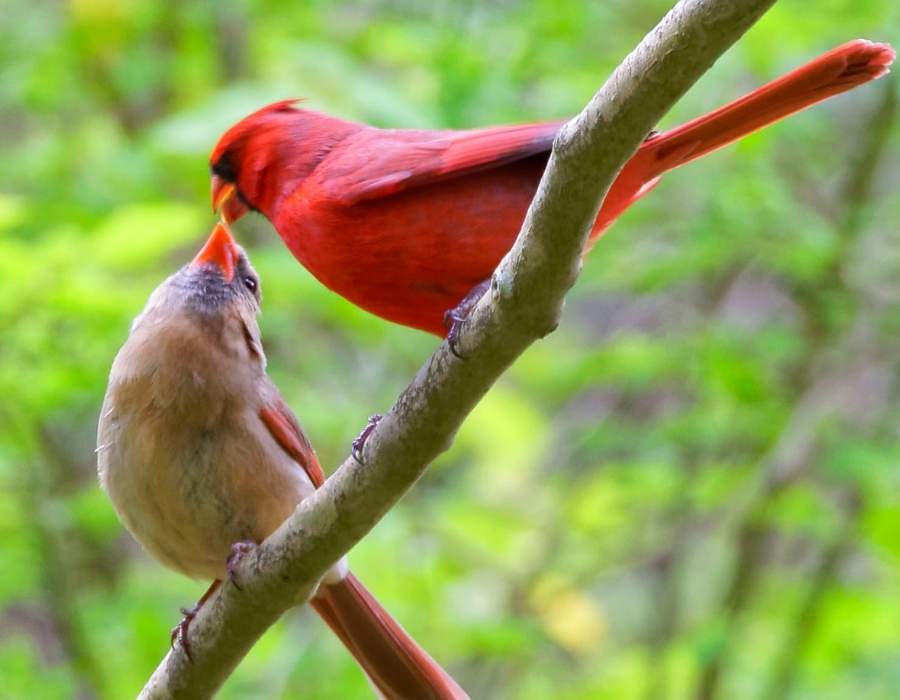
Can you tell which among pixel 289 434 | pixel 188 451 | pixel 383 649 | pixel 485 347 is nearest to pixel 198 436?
pixel 188 451

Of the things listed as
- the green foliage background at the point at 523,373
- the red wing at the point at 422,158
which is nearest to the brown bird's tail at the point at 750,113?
the red wing at the point at 422,158

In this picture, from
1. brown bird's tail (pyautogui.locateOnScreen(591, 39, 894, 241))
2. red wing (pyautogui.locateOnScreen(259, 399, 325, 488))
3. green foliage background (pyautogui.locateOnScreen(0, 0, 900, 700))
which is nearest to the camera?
brown bird's tail (pyautogui.locateOnScreen(591, 39, 894, 241))

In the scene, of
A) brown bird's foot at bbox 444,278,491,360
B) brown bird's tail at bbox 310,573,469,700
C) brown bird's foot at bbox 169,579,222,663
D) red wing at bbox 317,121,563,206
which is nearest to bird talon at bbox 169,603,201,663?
brown bird's foot at bbox 169,579,222,663

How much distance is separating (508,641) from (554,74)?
5.97 ft

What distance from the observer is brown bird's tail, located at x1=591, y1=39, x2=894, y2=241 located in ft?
7.79

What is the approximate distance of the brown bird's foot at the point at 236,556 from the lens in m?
2.81

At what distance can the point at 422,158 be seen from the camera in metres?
2.91

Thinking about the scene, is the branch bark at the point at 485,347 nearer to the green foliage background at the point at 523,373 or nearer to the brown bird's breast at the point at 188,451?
the brown bird's breast at the point at 188,451

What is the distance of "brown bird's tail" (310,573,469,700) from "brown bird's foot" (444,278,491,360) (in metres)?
0.73

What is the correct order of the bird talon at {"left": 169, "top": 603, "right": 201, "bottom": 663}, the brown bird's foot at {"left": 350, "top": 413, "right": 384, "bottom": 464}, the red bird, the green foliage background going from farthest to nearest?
the green foliage background, the bird talon at {"left": 169, "top": 603, "right": 201, "bottom": 663}, the red bird, the brown bird's foot at {"left": 350, "top": 413, "right": 384, "bottom": 464}

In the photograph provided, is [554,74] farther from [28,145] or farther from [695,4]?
[695,4]

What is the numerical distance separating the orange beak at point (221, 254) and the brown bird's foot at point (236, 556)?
0.59 metres

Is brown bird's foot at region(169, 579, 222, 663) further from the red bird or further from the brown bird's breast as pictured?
the red bird

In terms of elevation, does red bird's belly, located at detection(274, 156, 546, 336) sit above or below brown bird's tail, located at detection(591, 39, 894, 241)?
above
